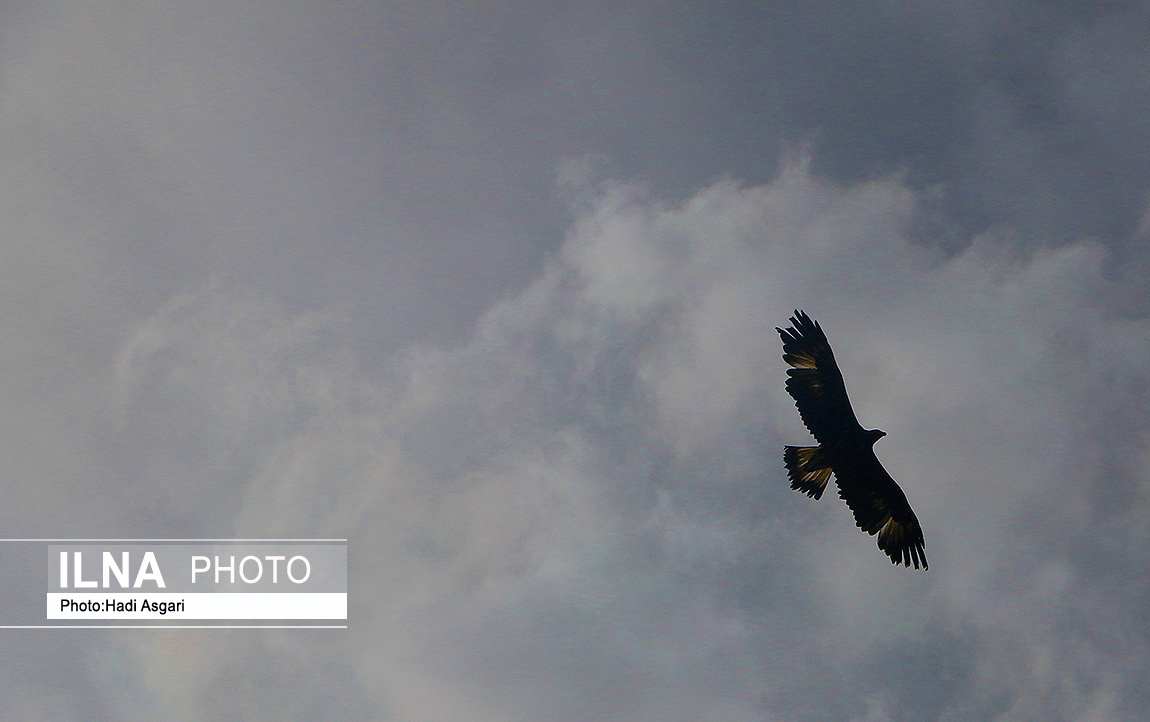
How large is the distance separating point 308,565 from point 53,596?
12.5 metres

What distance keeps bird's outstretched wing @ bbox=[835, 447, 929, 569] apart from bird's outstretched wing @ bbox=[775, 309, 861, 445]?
1.68m

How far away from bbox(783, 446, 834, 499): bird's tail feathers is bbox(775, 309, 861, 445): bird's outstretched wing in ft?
3.24

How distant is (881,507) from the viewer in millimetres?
35625

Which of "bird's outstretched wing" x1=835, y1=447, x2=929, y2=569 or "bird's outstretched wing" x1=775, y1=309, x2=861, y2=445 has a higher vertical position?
"bird's outstretched wing" x1=775, y1=309, x2=861, y2=445

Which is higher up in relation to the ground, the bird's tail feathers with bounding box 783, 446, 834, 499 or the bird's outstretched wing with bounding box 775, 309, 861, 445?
the bird's outstretched wing with bounding box 775, 309, 861, 445

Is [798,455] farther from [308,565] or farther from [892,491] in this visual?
[308,565]

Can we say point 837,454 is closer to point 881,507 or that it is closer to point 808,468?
point 808,468

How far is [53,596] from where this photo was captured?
150 feet

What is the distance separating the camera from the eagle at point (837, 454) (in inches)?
1302

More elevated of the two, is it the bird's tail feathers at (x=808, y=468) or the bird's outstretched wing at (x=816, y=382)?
the bird's outstretched wing at (x=816, y=382)

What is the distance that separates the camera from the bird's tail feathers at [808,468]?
1356 inches

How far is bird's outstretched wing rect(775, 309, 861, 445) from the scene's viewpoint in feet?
108

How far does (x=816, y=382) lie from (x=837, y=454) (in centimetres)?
294

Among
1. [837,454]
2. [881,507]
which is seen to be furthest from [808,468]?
[881,507]
